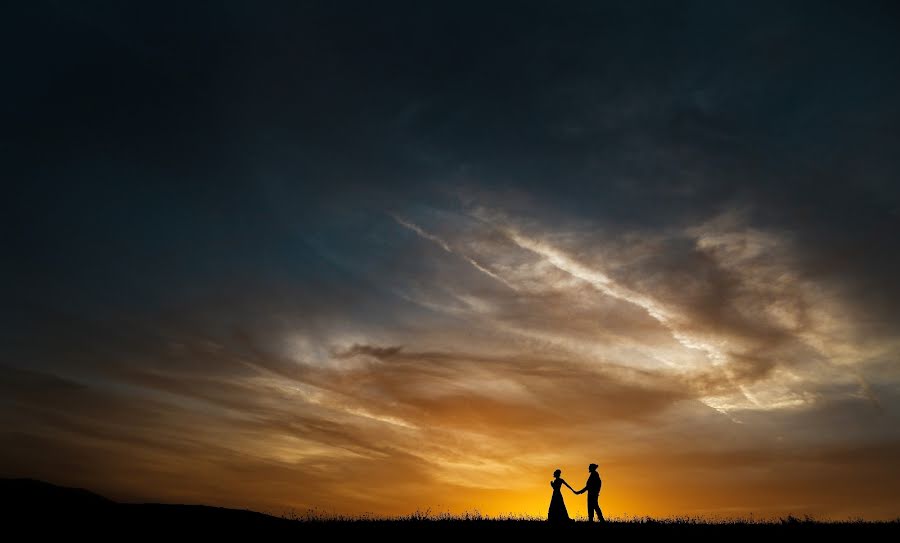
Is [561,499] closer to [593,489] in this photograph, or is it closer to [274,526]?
[593,489]

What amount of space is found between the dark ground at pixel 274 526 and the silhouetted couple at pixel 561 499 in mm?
493

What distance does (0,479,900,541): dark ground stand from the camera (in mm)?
21359

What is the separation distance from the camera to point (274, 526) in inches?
978

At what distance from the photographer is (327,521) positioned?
26516 millimetres

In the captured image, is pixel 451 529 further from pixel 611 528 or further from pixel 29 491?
pixel 29 491

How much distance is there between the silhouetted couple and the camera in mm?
23219

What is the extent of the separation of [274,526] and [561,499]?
11.3m

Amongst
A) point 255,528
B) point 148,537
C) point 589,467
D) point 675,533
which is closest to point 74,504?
point 148,537

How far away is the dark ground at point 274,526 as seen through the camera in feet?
70.1

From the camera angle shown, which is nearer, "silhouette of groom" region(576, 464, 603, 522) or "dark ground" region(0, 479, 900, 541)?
"dark ground" region(0, 479, 900, 541)

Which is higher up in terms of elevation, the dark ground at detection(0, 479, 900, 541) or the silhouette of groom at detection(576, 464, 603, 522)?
the silhouette of groom at detection(576, 464, 603, 522)

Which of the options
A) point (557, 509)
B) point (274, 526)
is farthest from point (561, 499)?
point (274, 526)

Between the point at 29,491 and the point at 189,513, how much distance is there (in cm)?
752

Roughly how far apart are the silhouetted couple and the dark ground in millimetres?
493
